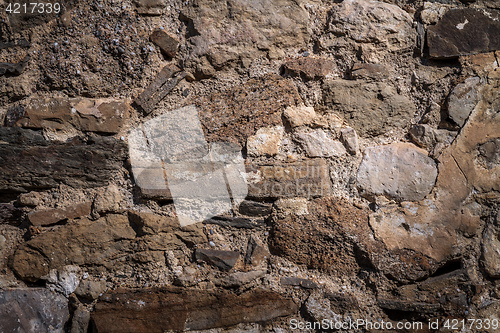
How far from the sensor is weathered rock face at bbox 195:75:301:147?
1.10m

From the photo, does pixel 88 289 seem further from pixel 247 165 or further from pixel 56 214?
pixel 247 165

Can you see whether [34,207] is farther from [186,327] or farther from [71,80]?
[186,327]

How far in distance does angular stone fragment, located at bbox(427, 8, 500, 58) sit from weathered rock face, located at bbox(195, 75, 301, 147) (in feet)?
1.70

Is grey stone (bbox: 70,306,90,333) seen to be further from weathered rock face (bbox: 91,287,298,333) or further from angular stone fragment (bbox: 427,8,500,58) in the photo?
angular stone fragment (bbox: 427,8,500,58)

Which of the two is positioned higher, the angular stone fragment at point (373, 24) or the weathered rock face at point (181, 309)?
the angular stone fragment at point (373, 24)

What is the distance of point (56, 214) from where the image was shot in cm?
107

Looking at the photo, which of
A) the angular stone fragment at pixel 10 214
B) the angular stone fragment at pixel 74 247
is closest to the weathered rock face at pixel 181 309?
the angular stone fragment at pixel 74 247

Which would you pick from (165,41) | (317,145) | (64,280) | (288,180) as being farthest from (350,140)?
(64,280)

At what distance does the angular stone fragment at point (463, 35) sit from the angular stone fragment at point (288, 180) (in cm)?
54

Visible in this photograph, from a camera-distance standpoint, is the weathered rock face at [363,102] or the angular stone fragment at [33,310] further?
the weathered rock face at [363,102]

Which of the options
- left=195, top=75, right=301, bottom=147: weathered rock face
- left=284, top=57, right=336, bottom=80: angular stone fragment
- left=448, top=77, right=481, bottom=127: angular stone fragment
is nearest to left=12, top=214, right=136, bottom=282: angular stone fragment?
left=195, top=75, right=301, bottom=147: weathered rock face

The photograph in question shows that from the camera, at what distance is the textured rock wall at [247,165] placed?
107 centimetres

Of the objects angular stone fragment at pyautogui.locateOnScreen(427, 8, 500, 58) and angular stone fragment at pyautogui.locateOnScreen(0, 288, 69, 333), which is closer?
angular stone fragment at pyautogui.locateOnScreen(0, 288, 69, 333)

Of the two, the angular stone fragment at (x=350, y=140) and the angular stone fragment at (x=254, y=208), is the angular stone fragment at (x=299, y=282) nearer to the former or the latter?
the angular stone fragment at (x=254, y=208)
